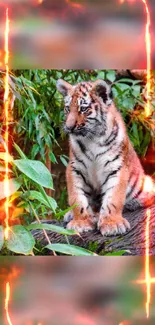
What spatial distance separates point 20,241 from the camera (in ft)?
4.06

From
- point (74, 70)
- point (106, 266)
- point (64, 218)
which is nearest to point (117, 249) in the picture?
point (106, 266)

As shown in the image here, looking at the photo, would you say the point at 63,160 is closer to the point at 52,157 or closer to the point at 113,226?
the point at 52,157

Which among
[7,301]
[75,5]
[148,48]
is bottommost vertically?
[7,301]

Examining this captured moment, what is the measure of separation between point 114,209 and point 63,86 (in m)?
0.41

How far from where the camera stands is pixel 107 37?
180cm

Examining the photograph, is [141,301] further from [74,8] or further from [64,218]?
[74,8]

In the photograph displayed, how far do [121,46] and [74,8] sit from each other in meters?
0.18

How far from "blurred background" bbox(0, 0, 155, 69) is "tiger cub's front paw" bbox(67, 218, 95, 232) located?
1.54ft

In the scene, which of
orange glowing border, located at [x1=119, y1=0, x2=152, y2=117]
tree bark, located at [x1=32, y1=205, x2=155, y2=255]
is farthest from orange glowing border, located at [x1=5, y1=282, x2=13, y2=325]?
orange glowing border, located at [x1=119, y1=0, x2=152, y2=117]

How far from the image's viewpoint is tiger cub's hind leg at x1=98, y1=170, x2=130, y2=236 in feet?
5.61

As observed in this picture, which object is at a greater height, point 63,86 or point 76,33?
point 76,33

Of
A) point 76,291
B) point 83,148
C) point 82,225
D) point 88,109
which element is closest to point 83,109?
point 88,109

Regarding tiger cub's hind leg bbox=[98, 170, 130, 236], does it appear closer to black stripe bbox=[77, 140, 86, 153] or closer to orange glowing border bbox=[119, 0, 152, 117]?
black stripe bbox=[77, 140, 86, 153]

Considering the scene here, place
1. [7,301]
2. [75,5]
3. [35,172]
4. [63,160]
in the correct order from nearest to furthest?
[35,172], [7,301], [75,5], [63,160]
